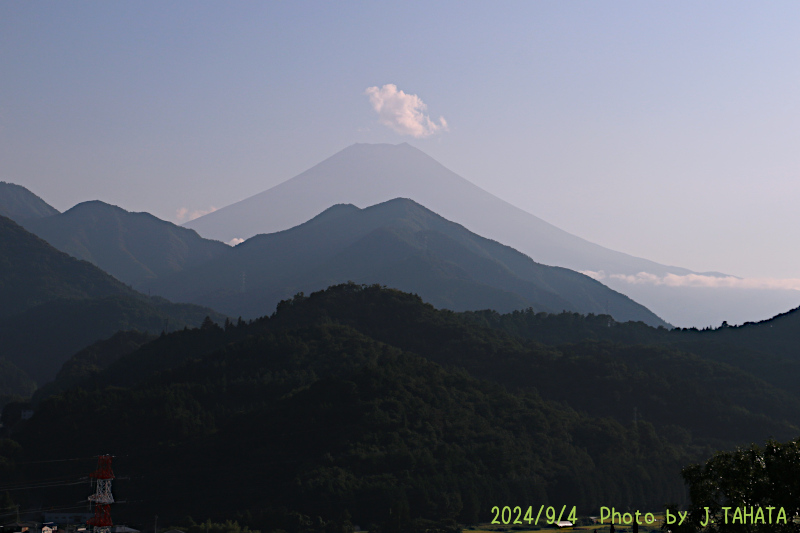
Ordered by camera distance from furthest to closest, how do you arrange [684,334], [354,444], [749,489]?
[684,334]
[354,444]
[749,489]

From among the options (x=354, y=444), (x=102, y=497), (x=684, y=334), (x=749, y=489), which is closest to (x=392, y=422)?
(x=354, y=444)

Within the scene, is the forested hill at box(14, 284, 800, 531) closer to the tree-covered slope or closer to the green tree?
the tree-covered slope

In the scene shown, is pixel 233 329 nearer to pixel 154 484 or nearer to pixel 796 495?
pixel 154 484

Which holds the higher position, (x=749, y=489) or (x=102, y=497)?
(x=749, y=489)

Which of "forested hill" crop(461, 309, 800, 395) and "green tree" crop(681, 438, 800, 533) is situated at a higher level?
"forested hill" crop(461, 309, 800, 395)

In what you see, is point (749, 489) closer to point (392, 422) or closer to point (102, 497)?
point (102, 497)

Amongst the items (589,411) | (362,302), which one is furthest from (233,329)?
(589,411)

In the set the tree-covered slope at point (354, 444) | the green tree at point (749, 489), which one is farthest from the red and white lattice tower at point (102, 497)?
the green tree at point (749, 489)

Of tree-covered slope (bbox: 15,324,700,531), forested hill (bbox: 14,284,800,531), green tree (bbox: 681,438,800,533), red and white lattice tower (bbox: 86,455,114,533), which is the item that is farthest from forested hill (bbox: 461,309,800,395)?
green tree (bbox: 681,438,800,533)
